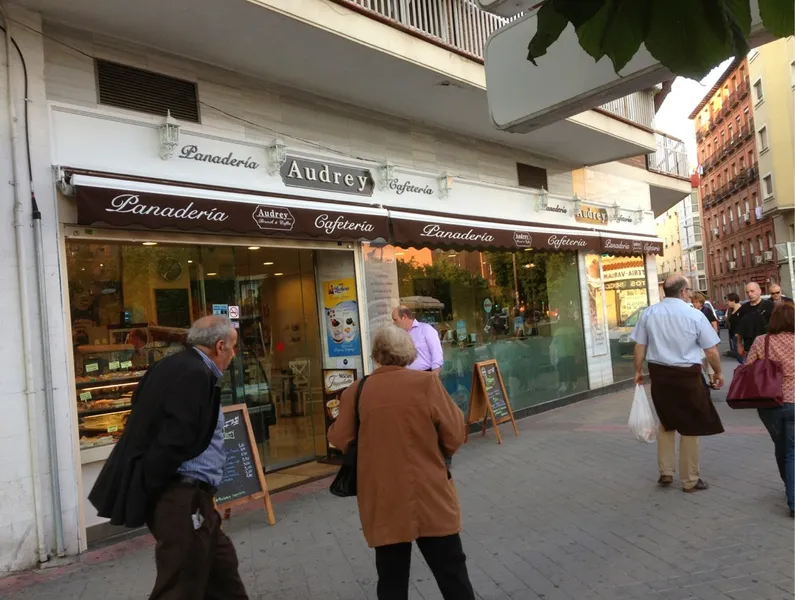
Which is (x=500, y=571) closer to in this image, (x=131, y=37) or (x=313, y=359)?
(x=313, y=359)

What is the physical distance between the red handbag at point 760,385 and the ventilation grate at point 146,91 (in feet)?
18.6

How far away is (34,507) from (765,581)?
5197mm

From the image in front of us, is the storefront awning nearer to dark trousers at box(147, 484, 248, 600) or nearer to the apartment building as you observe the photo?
the apartment building

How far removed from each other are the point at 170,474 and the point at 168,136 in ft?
13.5

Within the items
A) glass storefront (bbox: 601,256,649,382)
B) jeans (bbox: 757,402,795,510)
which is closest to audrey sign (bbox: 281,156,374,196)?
jeans (bbox: 757,402,795,510)

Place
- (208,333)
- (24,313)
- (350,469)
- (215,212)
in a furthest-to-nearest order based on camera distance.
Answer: (215,212) < (24,313) < (350,469) < (208,333)

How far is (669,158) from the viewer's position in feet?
52.4

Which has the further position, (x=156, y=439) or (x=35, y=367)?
(x=35, y=367)

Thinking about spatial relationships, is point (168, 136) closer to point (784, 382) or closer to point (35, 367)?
point (35, 367)

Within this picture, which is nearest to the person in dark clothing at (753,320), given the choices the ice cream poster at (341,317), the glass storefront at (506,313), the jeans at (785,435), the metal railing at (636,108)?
the glass storefront at (506,313)

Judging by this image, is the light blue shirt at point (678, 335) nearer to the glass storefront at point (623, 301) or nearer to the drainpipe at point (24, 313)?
the drainpipe at point (24, 313)

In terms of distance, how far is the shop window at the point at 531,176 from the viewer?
1108 centimetres

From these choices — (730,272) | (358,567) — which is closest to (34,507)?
(358,567)

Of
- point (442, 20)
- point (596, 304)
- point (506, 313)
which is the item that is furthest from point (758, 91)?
point (442, 20)
